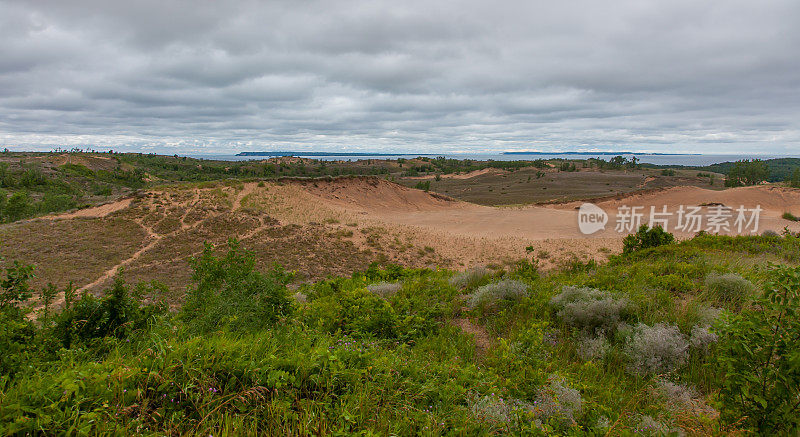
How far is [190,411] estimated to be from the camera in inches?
95.0

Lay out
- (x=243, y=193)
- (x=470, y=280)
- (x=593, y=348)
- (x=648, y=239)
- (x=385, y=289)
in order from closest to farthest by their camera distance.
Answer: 1. (x=593, y=348)
2. (x=385, y=289)
3. (x=470, y=280)
4. (x=648, y=239)
5. (x=243, y=193)

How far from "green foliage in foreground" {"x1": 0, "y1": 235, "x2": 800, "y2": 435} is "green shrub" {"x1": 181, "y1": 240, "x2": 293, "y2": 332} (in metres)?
0.02

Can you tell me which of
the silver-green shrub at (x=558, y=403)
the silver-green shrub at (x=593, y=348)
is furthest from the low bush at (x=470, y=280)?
the silver-green shrub at (x=558, y=403)

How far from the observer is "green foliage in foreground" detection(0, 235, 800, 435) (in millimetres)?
2248

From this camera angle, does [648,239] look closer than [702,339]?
No

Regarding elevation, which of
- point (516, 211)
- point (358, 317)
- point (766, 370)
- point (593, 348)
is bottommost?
point (516, 211)

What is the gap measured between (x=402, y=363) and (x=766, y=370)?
8.30ft

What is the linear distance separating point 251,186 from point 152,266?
1046 centimetres

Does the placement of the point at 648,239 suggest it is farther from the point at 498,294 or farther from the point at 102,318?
the point at 102,318

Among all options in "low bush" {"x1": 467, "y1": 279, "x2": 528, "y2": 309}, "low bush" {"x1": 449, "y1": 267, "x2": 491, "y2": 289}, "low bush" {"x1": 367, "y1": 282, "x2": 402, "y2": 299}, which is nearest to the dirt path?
"low bush" {"x1": 367, "y1": 282, "x2": 402, "y2": 299}

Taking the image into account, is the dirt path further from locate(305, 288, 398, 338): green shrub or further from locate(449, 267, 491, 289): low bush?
locate(305, 288, 398, 338): green shrub

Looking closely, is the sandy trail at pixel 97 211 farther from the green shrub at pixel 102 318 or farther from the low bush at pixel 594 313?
the low bush at pixel 594 313

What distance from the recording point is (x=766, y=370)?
2172 millimetres

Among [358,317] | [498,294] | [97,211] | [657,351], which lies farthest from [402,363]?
[97,211]
